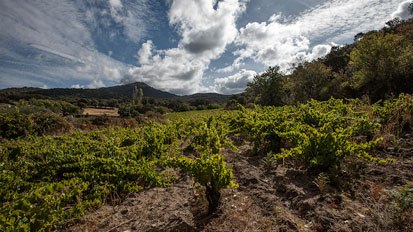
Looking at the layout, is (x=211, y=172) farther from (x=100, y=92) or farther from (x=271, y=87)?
(x=100, y=92)

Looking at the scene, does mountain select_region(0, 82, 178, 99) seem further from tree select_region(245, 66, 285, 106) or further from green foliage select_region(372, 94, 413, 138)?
green foliage select_region(372, 94, 413, 138)

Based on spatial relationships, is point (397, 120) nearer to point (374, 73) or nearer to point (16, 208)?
point (16, 208)

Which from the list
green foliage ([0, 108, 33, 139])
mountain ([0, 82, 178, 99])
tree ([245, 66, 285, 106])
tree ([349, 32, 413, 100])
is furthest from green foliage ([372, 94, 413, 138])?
mountain ([0, 82, 178, 99])

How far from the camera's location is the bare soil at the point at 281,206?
1.98m

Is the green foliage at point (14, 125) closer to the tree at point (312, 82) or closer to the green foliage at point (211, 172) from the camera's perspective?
the green foliage at point (211, 172)

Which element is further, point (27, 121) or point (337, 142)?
point (27, 121)

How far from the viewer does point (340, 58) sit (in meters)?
40.6

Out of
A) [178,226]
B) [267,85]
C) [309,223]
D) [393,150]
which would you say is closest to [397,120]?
[393,150]

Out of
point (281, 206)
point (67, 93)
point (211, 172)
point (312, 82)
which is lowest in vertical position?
point (281, 206)

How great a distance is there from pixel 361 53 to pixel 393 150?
21.4 metres

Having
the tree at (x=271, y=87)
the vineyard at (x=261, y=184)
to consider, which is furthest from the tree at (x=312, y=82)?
the vineyard at (x=261, y=184)

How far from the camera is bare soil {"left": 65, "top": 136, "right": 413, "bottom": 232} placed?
6.48 ft

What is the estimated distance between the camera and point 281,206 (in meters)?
2.39

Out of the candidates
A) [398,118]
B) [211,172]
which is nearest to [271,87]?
[398,118]
